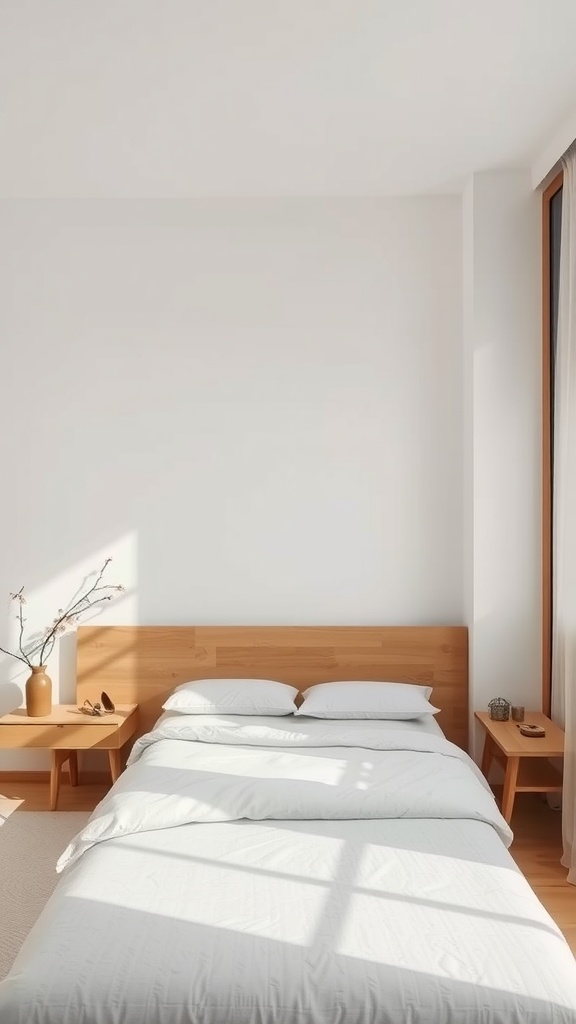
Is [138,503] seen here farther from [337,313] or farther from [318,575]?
[337,313]

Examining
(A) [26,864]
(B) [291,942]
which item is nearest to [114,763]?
(A) [26,864]

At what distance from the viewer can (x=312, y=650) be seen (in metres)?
3.77

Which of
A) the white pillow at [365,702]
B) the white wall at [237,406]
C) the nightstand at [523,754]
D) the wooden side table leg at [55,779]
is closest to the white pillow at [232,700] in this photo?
the white pillow at [365,702]

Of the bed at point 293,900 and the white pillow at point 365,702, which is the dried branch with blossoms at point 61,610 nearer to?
the bed at point 293,900

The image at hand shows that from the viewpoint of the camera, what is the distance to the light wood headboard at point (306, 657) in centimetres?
376

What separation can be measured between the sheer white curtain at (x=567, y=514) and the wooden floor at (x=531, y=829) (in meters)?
0.09

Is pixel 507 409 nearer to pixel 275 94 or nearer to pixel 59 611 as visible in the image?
pixel 275 94

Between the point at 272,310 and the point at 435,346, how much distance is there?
2.48ft

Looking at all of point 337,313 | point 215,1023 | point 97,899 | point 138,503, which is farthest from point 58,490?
point 215,1023

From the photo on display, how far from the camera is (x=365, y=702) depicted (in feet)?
11.1

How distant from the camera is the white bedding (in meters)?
1.64

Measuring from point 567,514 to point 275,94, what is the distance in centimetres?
181

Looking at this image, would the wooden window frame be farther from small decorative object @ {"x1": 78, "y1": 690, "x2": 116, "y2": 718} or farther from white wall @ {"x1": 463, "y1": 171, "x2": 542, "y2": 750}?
small decorative object @ {"x1": 78, "y1": 690, "x2": 116, "y2": 718}

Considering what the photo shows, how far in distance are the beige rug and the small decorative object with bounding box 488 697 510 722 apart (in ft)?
5.62
